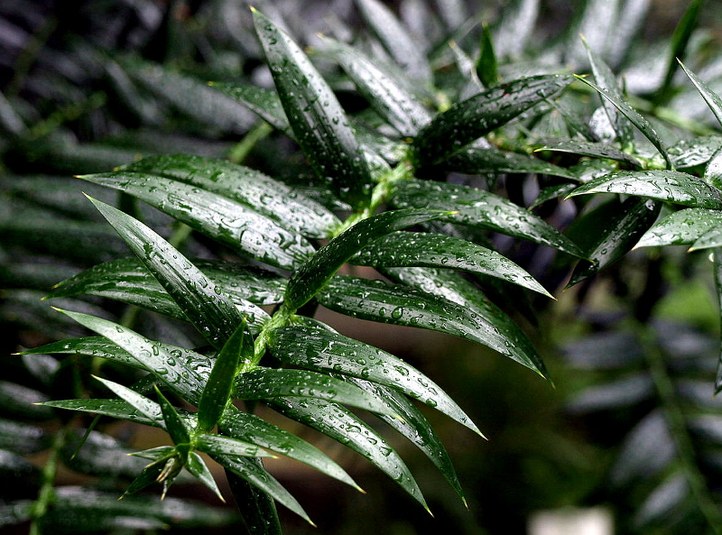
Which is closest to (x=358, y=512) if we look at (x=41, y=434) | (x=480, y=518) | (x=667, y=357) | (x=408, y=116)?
(x=480, y=518)

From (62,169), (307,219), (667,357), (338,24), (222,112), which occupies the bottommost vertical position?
(307,219)

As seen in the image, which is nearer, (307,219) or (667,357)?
(307,219)

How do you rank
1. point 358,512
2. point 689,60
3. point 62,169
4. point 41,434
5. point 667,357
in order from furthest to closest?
point 358,512
point 667,357
point 689,60
point 62,169
point 41,434

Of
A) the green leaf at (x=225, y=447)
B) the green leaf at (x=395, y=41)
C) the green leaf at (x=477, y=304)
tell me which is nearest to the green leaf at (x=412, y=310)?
the green leaf at (x=477, y=304)

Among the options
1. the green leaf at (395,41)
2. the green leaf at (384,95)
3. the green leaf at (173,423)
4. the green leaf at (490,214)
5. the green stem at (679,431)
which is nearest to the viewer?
the green leaf at (173,423)

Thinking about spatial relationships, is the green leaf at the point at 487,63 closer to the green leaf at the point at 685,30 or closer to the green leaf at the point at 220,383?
the green leaf at the point at 685,30

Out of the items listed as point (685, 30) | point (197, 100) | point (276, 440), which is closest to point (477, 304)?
point (276, 440)

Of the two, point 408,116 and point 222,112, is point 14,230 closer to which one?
point 222,112
